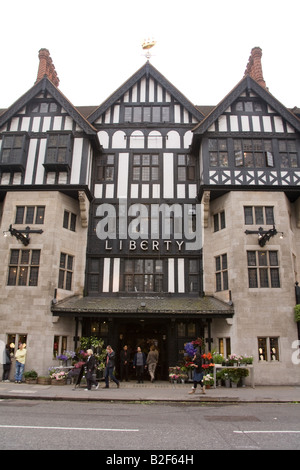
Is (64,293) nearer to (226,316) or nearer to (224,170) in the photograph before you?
(226,316)

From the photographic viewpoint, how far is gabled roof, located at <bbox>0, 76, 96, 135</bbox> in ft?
72.9

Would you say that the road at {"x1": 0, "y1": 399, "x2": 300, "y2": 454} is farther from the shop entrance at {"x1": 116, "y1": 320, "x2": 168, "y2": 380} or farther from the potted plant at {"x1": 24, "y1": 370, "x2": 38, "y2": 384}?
the shop entrance at {"x1": 116, "y1": 320, "x2": 168, "y2": 380}

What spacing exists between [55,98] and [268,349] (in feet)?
65.3

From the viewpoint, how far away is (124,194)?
23.2 m

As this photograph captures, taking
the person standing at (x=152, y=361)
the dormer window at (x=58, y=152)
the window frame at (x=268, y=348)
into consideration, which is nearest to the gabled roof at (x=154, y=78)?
the dormer window at (x=58, y=152)

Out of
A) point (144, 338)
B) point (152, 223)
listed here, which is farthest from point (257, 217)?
point (144, 338)

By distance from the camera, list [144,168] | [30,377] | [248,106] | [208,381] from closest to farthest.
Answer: [208,381], [30,377], [248,106], [144,168]

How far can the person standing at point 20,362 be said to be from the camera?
57.6 feet

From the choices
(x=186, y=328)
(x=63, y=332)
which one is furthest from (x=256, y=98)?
(x=63, y=332)

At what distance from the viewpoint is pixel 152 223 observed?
2264 centimetres

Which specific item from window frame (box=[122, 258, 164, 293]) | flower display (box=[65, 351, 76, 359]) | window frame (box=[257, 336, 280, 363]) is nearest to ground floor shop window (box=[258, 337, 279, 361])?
window frame (box=[257, 336, 280, 363])

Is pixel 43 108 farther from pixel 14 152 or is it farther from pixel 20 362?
pixel 20 362

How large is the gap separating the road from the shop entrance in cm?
898

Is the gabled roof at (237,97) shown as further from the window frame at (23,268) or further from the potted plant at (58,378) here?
the potted plant at (58,378)
